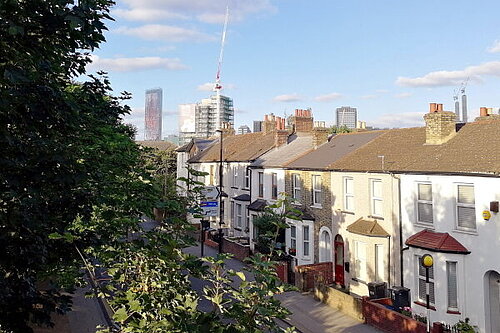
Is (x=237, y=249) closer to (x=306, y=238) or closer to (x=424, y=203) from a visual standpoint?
(x=306, y=238)

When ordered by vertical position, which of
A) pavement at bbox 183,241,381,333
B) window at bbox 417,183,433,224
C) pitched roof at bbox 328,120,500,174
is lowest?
pavement at bbox 183,241,381,333

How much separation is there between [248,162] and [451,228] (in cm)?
1874

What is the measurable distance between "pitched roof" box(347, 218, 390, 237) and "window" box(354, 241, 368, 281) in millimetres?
841

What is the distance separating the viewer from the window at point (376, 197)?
19562 mm

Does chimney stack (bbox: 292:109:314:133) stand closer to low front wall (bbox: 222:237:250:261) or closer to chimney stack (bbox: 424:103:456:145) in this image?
low front wall (bbox: 222:237:250:261)

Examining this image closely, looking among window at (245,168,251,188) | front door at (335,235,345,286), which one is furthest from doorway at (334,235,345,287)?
window at (245,168,251,188)

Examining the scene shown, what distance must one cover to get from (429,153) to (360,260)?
6239 mm

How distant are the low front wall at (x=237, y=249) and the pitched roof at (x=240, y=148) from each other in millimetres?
6963

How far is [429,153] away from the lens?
18203 mm

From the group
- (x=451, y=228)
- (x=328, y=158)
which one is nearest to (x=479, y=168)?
(x=451, y=228)

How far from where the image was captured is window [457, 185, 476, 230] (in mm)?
15250

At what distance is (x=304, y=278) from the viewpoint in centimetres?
2112

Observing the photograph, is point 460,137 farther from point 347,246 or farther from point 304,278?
point 304,278

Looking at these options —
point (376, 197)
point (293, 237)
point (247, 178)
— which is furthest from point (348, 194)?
point (247, 178)
